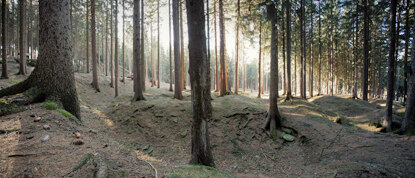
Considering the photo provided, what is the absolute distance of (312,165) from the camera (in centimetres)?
658

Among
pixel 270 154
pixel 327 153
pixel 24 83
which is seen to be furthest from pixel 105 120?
pixel 327 153

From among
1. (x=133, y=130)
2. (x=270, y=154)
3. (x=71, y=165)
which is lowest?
(x=270, y=154)

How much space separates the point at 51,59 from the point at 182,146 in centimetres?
592

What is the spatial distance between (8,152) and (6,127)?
1.54 m

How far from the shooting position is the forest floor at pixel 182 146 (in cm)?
322

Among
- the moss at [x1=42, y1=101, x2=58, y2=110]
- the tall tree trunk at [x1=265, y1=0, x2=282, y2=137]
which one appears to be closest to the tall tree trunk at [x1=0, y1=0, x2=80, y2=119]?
the moss at [x1=42, y1=101, x2=58, y2=110]

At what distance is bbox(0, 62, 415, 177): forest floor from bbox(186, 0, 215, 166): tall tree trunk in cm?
57

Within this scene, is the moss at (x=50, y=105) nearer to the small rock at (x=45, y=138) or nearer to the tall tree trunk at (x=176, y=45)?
the small rock at (x=45, y=138)

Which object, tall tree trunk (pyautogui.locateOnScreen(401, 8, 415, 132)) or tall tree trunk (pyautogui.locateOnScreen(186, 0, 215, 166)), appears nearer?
tall tree trunk (pyautogui.locateOnScreen(186, 0, 215, 166))

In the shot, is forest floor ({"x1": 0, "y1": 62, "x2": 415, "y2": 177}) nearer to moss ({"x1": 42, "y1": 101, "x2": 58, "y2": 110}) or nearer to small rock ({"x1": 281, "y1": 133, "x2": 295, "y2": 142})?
moss ({"x1": 42, "y1": 101, "x2": 58, "y2": 110})

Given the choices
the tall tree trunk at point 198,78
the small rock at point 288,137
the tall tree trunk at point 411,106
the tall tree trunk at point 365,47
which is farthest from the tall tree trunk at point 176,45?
the tall tree trunk at point 365,47

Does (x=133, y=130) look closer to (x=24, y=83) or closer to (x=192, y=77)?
(x=24, y=83)

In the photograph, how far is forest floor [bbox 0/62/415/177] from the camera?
10.6 ft

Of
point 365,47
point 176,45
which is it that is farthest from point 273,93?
Result: point 365,47
